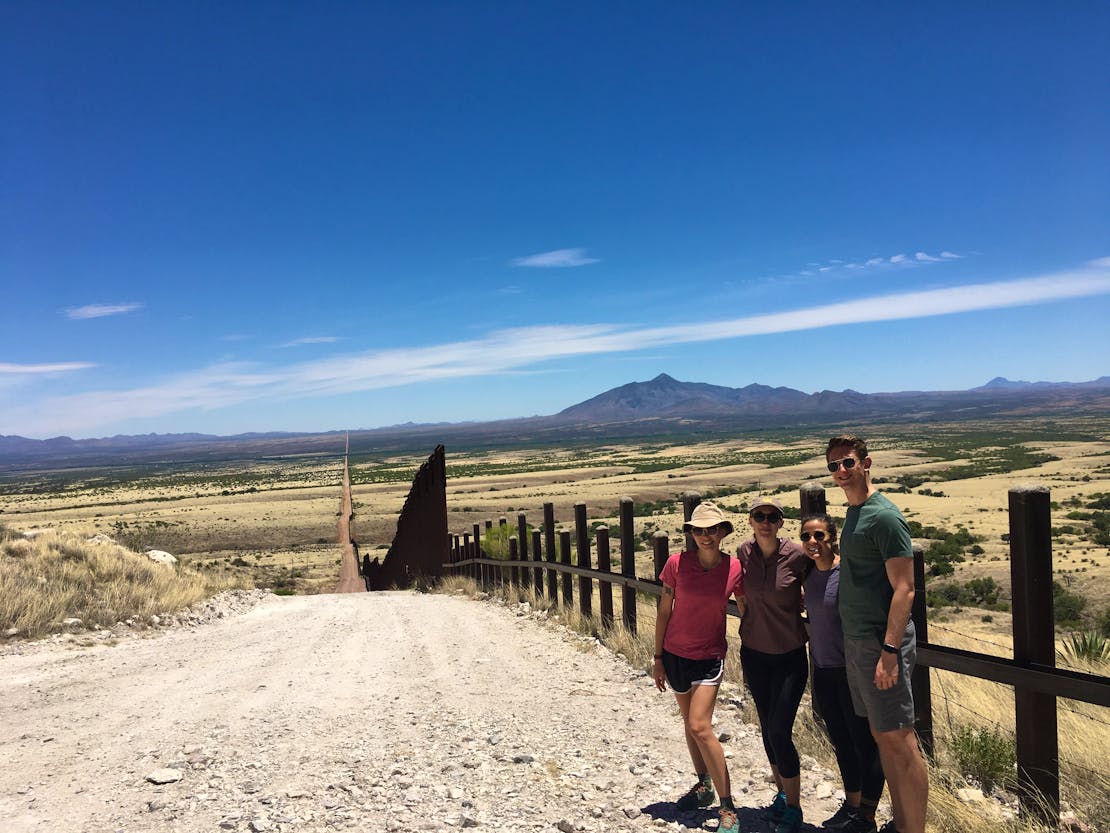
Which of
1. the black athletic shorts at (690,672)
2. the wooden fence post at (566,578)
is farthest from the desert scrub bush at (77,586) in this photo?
the black athletic shorts at (690,672)

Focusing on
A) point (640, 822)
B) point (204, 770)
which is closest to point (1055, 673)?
point (640, 822)

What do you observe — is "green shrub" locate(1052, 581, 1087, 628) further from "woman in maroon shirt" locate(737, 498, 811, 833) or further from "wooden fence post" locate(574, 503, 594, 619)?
"woman in maroon shirt" locate(737, 498, 811, 833)

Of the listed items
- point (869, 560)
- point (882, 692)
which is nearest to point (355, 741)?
point (882, 692)

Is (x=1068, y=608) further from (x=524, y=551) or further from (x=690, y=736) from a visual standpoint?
(x=690, y=736)

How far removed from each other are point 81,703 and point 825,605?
6.05 m

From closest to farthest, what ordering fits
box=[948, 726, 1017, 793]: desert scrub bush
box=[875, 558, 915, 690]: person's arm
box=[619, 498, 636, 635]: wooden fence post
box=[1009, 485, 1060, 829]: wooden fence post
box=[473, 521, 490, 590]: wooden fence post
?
1. box=[875, 558, 915, 690]: person's arm
2. box=[1009, 485, 1060, 829]: wooden fence post
3. box=[948, 726, 1017, 793]: desert scrub bush
4. box=[619, 498, 636, 635]: wooden fence post
5. box=[473, 521, 490, 590]: wooden fence post

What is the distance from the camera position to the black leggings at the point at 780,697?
12.9ft

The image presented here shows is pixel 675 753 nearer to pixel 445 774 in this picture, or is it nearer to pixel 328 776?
pixel 445 774

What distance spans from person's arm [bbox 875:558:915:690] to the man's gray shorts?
0.08m

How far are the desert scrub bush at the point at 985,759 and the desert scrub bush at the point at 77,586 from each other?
9.68m

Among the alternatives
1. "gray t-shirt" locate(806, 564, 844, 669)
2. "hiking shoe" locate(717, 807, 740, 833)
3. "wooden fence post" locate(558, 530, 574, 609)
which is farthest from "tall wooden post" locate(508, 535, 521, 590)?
"gray t-shirt" locate(806, 564, 844, 669)

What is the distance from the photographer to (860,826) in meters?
3.81

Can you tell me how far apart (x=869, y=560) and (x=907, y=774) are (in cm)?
92

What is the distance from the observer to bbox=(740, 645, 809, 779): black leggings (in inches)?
154
